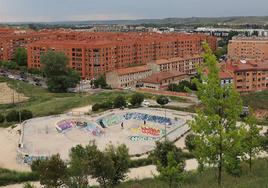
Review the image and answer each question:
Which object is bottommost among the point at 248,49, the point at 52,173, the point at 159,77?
the point at 159,77

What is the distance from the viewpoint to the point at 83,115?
29.6m

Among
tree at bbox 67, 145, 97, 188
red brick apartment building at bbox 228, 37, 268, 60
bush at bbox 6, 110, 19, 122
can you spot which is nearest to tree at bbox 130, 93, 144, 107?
bush at bbox 6, 110, 19, 122

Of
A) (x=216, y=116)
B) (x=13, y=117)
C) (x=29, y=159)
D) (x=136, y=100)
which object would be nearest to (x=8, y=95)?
(x=13, y=117)

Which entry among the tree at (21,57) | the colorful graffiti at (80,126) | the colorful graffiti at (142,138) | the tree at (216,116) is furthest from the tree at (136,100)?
the tree at (21,57)

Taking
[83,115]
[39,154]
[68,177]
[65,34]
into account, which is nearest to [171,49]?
[65,34]

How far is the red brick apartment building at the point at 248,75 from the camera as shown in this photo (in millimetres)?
42000

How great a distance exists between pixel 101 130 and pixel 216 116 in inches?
686

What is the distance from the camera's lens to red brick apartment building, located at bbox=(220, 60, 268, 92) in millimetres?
42000

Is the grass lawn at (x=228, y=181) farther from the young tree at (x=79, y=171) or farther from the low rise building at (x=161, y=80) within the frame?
the low rise building at (x=161, y=80)

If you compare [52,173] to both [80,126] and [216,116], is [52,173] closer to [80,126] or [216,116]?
[216,116]

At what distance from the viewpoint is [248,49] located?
2918 inches

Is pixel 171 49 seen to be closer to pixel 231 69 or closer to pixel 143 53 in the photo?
pixel 143 53

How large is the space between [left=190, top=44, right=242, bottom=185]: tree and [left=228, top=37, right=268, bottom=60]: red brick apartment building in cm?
6371

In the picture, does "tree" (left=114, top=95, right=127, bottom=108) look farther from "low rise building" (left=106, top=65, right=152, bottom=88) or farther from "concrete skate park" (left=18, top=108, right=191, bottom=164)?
"low rise building" (left=106, top=65, right=152, bottom=88)
